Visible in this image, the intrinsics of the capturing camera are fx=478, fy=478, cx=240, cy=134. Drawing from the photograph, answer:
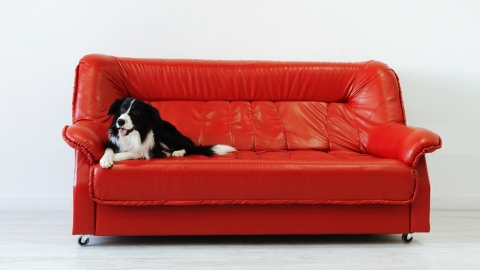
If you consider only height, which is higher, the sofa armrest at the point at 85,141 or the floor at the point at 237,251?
the sofa armrest at the point at 85,141

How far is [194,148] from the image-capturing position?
3.01 m

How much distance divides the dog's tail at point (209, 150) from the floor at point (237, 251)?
1.71 feet

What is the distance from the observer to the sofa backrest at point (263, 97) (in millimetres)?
3289

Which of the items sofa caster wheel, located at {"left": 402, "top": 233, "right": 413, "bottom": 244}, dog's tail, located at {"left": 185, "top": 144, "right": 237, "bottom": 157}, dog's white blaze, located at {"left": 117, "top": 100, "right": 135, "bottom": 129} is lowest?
sofa caster wheel, located at {"left": 402, "top": 233, "right": 413, "bottom": 244}

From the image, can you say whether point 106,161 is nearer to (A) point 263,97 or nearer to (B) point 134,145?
(B) point 134,145

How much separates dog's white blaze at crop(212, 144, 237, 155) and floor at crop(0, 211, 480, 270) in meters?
0.53

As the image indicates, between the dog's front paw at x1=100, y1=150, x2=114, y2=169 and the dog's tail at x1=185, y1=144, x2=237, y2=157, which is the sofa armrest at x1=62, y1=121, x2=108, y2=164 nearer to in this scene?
the dog's front paw at x1=100, y1=150, x2=114, y2=169

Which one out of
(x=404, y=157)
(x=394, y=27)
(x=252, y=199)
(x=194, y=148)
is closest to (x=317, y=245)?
(x=252, y=199)

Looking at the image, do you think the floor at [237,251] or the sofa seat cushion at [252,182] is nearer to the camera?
the floor at [237,251]

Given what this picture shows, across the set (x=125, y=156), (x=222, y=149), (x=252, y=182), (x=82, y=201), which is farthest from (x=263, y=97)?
(x=82, y=201)

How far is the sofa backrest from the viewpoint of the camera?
129 inches

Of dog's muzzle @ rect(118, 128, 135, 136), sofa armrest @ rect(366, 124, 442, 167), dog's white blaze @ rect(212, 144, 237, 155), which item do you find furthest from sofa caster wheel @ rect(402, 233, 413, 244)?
dog's muzzle @ rect(118, 128, 135, 136)

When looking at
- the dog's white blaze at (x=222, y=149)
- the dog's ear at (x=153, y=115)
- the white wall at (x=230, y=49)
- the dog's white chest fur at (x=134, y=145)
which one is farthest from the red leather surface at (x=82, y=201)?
the white wall at (x=230, y=49)

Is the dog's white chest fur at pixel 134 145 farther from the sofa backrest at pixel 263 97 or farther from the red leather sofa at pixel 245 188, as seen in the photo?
the sofa backrest at pixel 263 97
